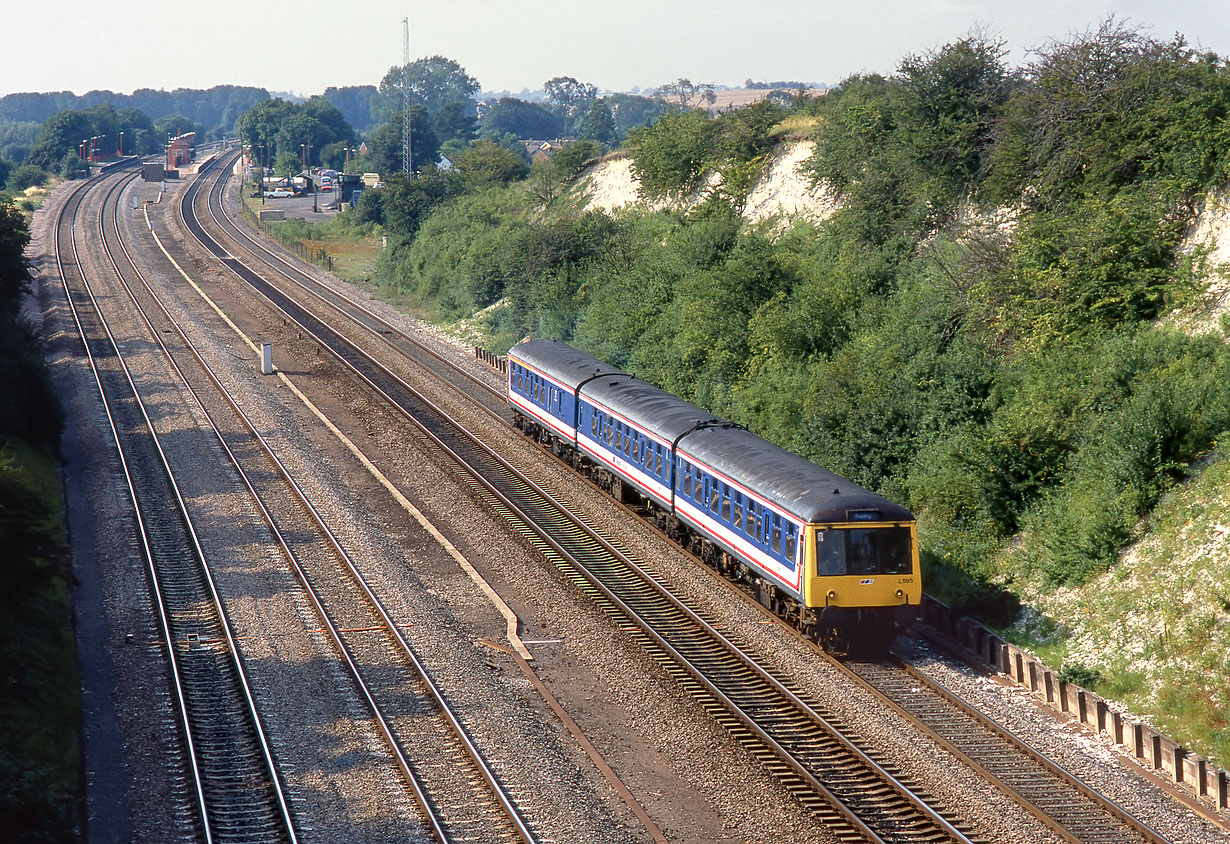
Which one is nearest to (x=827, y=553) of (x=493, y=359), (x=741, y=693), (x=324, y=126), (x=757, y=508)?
(x=757, y=508)

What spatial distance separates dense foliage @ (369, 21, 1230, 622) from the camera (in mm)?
22203

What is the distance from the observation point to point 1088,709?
1719 cm

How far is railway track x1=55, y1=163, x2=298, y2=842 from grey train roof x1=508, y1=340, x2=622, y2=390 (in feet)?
33.7

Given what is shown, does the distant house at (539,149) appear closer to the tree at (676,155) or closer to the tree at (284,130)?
the tree at (284,130)

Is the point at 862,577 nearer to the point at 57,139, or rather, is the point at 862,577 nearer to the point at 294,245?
the point at 294,245

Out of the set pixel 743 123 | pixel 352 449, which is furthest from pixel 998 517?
pixel 743 123

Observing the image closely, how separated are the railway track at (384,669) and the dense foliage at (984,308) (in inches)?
418

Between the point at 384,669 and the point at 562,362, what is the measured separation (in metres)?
14.9

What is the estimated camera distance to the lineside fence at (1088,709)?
15172 millimetres

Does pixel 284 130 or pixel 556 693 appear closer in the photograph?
pixel 556 693

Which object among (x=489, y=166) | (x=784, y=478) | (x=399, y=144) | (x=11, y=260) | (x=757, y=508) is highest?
(x=399, y=144)

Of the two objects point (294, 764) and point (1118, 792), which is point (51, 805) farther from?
point (1118, 792)

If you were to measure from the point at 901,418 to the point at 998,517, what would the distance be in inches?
159

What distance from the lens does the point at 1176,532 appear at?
65.0 ft
